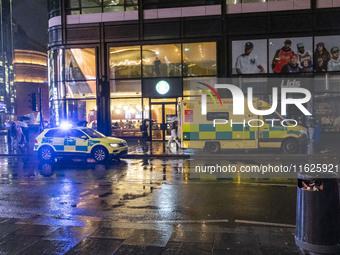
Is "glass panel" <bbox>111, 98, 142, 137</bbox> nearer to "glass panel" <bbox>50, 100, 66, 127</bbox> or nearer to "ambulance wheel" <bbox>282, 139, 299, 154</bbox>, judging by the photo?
"glass panel" <bbox>50, 100, 66, 127</bbox>

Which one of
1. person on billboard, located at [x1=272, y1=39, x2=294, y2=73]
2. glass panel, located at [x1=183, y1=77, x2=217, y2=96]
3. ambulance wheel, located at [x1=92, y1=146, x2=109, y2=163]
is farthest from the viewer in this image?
glass panel, located at [x1=183, y1=77, x2=217, y2=96]

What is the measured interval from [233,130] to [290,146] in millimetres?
2784

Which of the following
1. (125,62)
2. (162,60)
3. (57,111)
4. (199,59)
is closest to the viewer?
(199,59)

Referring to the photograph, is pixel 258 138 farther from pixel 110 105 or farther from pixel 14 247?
pixel 14 247

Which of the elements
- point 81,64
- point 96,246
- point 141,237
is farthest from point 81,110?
point 96,246

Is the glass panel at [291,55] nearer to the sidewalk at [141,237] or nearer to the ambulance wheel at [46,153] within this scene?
the ambulance wheel at [46,153]

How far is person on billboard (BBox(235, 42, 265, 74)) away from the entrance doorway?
5.16 m

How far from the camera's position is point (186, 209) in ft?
23.4

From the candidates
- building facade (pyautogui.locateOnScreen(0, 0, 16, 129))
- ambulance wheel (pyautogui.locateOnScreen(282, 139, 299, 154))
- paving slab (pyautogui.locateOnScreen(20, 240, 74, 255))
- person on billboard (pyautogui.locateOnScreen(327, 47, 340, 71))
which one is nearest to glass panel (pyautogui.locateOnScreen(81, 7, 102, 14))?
ambulance wheel (pyautogui.locateOnScreen(282, 139, 299, 154))

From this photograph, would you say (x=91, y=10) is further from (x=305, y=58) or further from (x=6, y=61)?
(x=6, y=61)

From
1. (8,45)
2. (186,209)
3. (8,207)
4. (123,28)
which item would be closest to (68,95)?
(123,28)

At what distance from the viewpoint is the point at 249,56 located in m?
21.6

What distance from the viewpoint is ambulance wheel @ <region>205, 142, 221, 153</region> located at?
16109 millimetres

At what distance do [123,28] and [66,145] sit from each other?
36.0ft
